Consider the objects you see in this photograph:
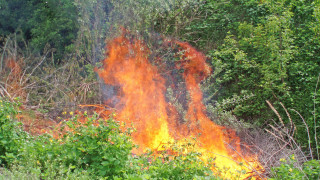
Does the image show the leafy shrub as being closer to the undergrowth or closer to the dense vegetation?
the undergrowth

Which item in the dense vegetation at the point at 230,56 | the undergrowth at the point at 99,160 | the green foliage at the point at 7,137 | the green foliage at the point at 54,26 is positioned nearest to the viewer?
the undergrowth at the point at 99,160

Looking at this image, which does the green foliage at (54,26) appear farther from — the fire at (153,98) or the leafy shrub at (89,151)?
the leafy shrub at (89,151)

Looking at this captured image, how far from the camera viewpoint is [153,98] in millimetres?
7551

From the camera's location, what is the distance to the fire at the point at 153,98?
6.46 m

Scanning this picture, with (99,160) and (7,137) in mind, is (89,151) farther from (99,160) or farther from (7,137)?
(7,137)

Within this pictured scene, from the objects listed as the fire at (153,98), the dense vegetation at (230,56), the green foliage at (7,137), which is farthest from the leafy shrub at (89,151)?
the dense vegetation at (230,56)

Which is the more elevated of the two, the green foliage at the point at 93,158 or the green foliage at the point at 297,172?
the green foliage at the point at 297,172

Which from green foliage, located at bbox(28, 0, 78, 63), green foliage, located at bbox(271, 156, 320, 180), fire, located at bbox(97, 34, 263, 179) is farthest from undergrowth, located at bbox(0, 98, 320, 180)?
green foliage, located at bbox(28, 0, 78, 63)

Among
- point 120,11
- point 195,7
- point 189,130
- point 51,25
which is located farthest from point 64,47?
point 189,130

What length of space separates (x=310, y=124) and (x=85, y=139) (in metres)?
4.71

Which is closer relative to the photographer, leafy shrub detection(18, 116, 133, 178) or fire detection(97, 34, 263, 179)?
leafy shrub detection(18, 116, 133, 178)

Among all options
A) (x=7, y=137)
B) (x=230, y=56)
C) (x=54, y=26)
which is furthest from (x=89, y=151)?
(x=54, y=26)

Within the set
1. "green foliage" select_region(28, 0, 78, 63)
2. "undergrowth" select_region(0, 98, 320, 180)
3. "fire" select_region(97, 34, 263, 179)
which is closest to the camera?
"undergrowth" select_region(0, 98, 320, 180)

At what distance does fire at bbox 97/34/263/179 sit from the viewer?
6.46m
